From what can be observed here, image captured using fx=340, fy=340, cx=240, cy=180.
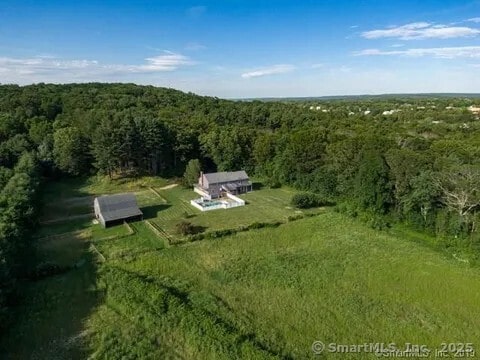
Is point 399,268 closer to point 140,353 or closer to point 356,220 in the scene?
point 356,220

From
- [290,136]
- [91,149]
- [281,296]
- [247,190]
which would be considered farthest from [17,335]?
[290,136]

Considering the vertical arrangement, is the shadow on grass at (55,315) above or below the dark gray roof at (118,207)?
below

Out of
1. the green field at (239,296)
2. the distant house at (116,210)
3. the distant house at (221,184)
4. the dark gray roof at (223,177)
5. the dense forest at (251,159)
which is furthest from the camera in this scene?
the dark gray roof at (223,177)

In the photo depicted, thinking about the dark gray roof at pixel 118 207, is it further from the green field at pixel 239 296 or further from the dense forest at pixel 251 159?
the dense forest at pixel 251 159

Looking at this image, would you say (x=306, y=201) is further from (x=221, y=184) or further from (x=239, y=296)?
(x=239, y=296)

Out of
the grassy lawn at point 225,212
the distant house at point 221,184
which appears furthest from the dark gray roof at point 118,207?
the distant house at point 221,184

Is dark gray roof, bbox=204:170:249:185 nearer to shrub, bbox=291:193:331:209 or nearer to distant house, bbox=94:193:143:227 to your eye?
shrub, bbox=291:193:331:209

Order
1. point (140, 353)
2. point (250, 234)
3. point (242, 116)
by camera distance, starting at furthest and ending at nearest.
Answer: point (242, 116) → point (250, 234) → point (140, 353)
